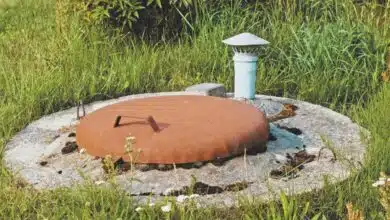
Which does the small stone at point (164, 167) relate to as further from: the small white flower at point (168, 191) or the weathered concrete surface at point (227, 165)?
the small white flower at point (168, 191)

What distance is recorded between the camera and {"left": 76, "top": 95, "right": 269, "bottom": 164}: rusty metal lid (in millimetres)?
3240

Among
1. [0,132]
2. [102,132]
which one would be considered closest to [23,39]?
[0,132]

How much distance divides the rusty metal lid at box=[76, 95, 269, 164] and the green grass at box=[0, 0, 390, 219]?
676 millimetres

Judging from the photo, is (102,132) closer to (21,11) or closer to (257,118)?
(257,118)

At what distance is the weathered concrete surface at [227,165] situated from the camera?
126 inches

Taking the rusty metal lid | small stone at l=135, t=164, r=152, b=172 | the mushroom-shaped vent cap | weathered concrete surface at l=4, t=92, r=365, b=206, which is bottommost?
weathered concrete surface at l=4, t=92, r=365, b=206

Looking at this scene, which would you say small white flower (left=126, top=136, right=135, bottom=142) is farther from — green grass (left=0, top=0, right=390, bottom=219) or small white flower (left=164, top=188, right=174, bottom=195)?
green grass (left=0, top=0, right=390, bottom=219)

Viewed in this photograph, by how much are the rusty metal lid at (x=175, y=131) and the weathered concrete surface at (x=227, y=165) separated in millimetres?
78

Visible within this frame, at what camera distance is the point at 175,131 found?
3324mm

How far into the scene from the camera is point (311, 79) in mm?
5281

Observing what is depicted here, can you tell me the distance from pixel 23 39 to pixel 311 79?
2810 mm

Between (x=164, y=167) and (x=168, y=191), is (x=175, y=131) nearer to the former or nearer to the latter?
(x=164, y=167)

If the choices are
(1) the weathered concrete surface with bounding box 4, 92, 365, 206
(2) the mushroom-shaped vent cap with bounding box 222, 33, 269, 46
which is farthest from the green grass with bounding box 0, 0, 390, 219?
(2) the mushroom-shaped vent cap with bounding box 222, 33, 269, 46

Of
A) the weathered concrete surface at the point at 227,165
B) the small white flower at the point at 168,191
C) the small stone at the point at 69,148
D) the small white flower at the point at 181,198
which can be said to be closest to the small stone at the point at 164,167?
the weathered concrete surface at the point at 227,165
